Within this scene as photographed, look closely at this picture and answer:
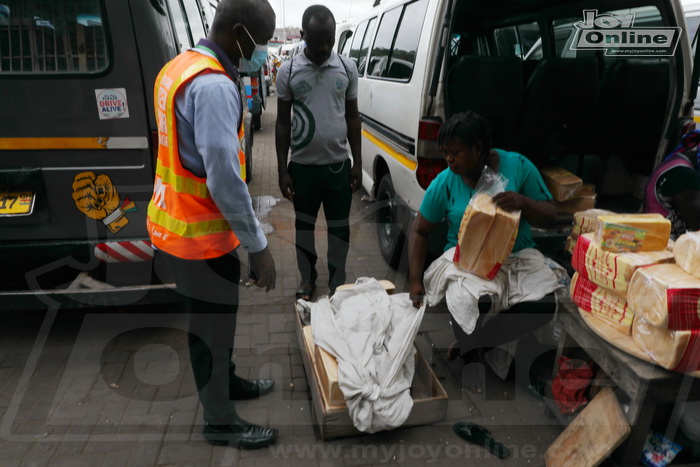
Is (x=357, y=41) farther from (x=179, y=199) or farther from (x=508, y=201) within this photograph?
(x=179, y=199)

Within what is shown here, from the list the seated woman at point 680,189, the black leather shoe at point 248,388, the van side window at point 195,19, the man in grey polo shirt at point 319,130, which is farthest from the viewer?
the van side window at point 195,19

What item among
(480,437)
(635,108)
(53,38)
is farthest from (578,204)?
(53,38)

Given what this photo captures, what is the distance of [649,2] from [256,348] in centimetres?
365

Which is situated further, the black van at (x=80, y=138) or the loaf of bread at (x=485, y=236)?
the black van at (x=80, y=138)

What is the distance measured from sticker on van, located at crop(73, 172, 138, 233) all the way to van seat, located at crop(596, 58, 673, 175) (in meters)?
3.39

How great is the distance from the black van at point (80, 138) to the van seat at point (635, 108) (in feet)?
9.97

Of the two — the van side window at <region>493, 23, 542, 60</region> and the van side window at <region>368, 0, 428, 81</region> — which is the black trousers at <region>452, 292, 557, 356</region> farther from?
the van side window at <region>493, 23, 542, 60</region>

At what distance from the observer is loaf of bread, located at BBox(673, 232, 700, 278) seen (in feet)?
5.92

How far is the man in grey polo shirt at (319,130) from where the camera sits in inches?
121

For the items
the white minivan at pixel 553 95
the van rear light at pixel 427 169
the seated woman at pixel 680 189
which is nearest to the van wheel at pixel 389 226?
the white minivan at pixel 553 95

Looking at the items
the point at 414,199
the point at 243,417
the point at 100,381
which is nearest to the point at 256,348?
the point at 243,417

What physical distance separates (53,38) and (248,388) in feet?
7.30

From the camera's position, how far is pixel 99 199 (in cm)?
278

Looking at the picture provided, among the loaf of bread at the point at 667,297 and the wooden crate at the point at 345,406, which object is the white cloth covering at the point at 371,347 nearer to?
the wooden crate at the point at 345,406
